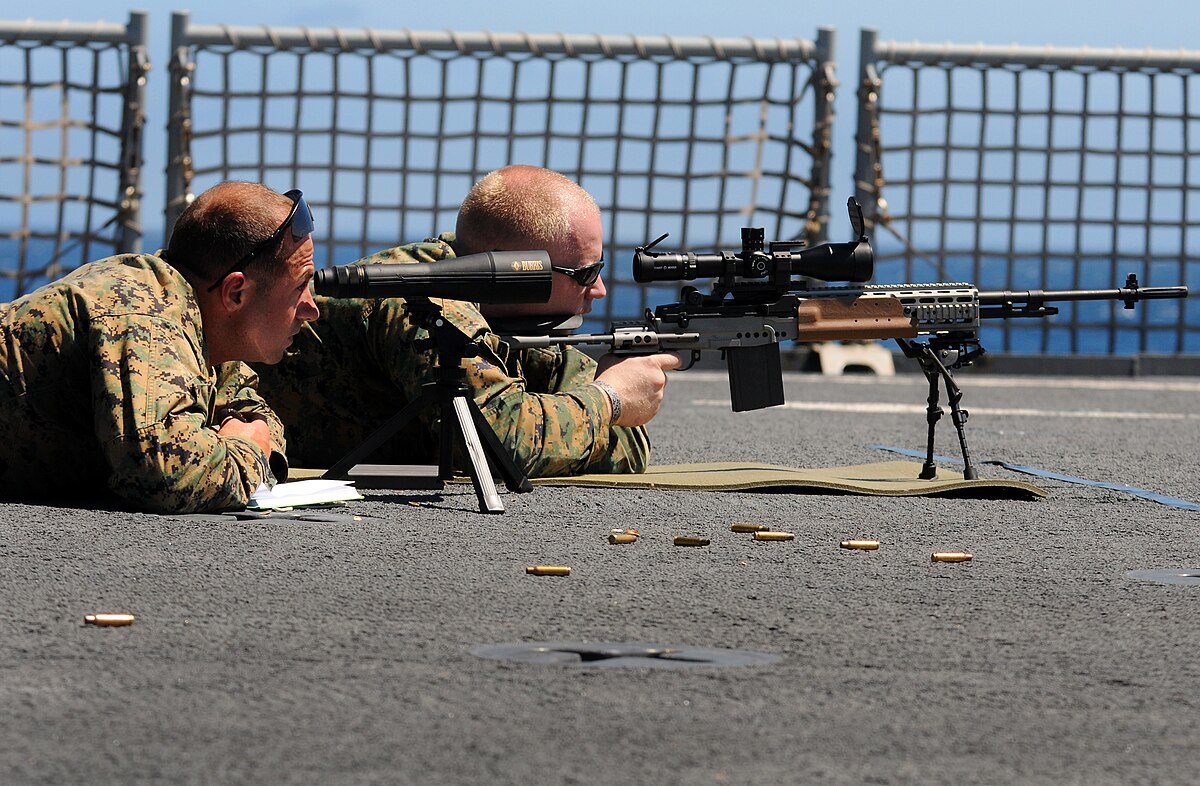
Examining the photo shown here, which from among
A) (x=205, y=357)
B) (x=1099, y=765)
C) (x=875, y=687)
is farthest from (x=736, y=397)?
(x=1099, y=765)

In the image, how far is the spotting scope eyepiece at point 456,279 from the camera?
401cm

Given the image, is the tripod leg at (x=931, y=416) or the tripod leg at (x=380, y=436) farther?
the tripod leg at (x=931, y=416)

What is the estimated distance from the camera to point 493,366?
173 inches

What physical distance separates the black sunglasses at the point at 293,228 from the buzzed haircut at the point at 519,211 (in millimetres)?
616

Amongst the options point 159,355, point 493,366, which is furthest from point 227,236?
point 493,366

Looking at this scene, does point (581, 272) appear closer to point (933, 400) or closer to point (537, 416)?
point (537, 416)

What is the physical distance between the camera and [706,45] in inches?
445

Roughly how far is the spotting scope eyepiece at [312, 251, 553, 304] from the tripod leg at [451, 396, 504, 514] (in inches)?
10.4

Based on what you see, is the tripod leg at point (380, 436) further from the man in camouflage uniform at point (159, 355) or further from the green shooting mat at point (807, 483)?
the green shooting mat at point (807, 483)

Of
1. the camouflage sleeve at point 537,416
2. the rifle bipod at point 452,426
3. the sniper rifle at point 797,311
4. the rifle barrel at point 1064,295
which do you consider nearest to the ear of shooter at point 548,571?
the rifle bipod at point 452,426

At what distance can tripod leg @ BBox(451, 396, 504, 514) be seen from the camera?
13.5 ft

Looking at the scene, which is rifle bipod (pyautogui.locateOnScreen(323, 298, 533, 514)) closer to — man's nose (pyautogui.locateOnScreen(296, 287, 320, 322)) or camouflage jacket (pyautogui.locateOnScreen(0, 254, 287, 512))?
man's nose (pyautogui.locateOnScreen(296, 287, 320, 322))

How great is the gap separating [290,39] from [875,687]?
9.24 m

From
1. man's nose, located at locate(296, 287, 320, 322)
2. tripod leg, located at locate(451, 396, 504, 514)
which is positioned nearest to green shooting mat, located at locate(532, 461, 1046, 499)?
tripod leg, located at locate(451, 396, 504, 514)
